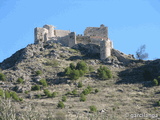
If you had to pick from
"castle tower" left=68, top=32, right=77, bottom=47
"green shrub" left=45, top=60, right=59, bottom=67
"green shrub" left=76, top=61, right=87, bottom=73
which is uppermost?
"castle tower" left=68, top=32, right=77, bottom=47

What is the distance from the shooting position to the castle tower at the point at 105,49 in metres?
70.6

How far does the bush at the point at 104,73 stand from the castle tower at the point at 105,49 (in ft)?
18.1

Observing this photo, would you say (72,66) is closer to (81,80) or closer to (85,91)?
(81,80)

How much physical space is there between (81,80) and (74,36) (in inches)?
564

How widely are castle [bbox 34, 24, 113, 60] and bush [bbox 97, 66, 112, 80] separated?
6159mm

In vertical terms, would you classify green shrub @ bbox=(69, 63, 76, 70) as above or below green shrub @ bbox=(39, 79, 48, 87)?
above

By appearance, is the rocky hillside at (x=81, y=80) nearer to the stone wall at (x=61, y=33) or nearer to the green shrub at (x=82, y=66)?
the green shrub at (x=82, y=66)

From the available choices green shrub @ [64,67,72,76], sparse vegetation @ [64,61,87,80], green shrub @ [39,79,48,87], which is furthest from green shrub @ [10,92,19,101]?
sparse vegetation @ [64,61,87,80]

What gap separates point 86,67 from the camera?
218 feet

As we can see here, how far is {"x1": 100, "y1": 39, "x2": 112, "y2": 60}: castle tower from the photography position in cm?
7056

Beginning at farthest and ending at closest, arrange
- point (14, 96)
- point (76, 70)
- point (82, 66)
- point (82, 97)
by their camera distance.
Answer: point (82, 66) < point (76, 70) < point (82, 97) < point (14, 96)

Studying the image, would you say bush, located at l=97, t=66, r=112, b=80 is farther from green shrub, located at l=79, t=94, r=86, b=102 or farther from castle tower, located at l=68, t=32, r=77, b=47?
castle tower, located at l=68, t=32, r=77, b=47

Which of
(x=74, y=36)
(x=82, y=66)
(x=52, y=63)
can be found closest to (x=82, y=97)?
(x=82, y=66)

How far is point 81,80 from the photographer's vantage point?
63500mm
